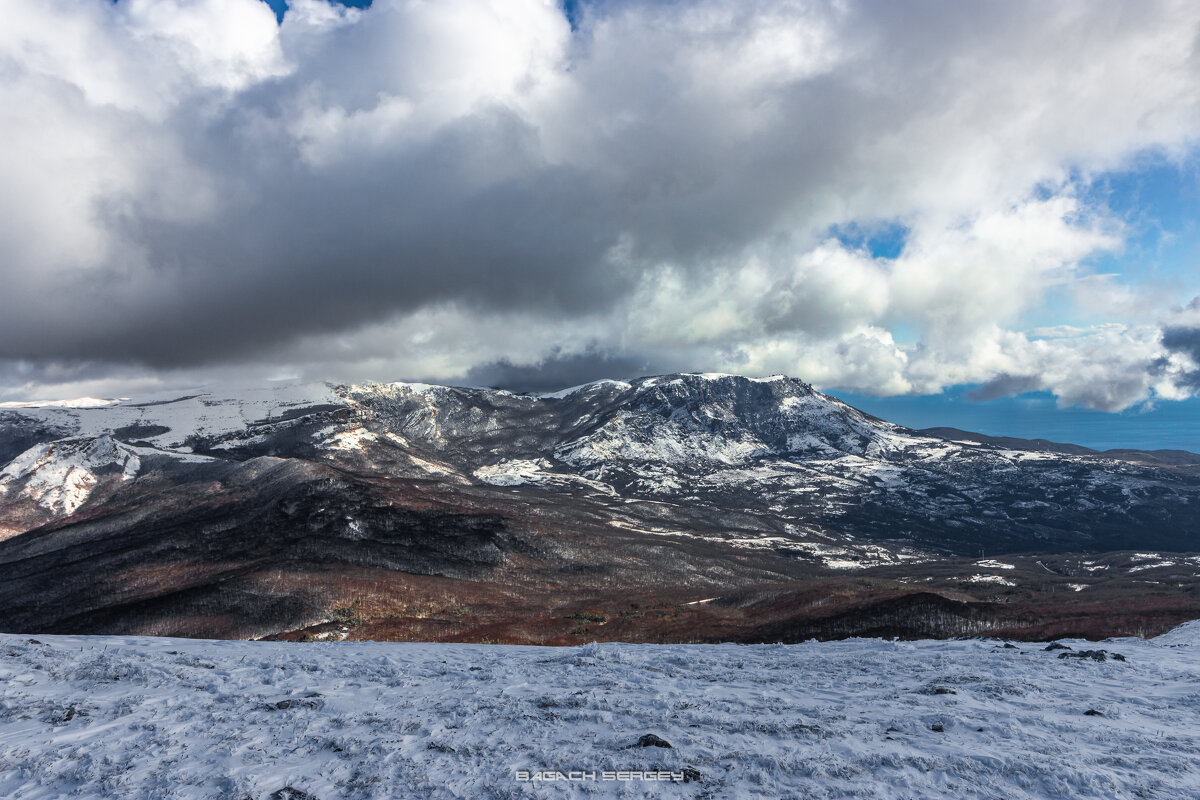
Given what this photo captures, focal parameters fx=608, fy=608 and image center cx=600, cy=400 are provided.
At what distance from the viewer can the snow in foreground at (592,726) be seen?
11.7m

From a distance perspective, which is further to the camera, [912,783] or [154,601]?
[154,601]

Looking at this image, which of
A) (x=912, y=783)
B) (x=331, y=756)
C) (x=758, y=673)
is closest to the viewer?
(x=912, y=783)

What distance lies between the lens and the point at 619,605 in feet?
289

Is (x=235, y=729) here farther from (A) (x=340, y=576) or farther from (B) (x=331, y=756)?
(A) (x=340, y=576)

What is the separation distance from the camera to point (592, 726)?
15.1 meters

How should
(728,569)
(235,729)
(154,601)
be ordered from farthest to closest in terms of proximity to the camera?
(728,569) → (154,601) → (235,729)

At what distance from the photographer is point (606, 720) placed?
1556cm

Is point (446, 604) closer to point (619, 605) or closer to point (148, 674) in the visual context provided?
point (619, 605)

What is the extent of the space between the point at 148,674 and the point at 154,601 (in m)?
98.1

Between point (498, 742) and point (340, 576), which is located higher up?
point (498, 742)

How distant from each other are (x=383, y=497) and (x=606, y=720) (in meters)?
181

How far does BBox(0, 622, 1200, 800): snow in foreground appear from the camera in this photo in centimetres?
1166

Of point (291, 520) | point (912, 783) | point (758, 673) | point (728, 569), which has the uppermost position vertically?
point (912, 783)

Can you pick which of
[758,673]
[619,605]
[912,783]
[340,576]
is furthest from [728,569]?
[912,783]
